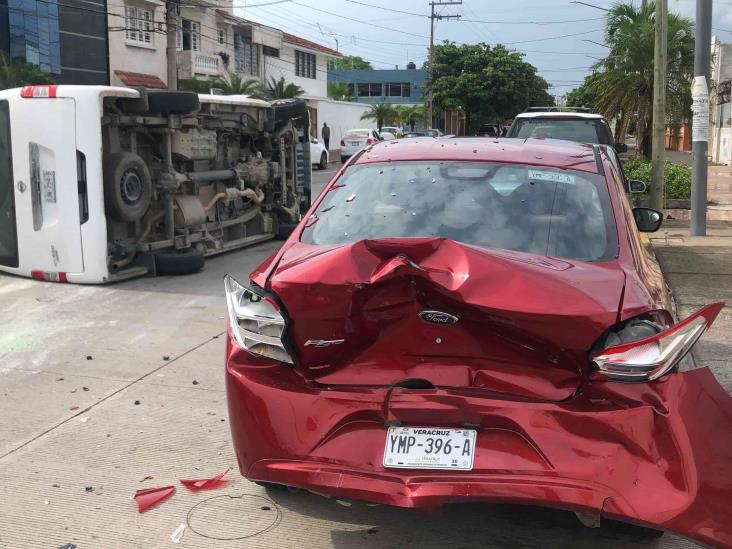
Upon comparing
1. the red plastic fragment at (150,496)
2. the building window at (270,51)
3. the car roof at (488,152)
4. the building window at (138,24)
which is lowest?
the red plastic fragment at (150,496)

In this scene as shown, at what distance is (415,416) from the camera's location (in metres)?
2.90

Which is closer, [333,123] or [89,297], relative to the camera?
[89,297]

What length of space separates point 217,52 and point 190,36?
2.15 metres

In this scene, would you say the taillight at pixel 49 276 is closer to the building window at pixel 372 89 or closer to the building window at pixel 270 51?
the building window at pixel 270 51

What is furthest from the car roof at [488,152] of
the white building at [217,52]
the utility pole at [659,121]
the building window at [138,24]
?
the building window at [138,24]

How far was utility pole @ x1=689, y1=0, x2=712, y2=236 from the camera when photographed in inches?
452

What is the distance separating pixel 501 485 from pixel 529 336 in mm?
526

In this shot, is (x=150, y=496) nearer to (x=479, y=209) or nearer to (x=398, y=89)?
(x=479, y=209)

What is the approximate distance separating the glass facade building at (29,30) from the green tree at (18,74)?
106 cm

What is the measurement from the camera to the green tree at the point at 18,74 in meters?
21.7

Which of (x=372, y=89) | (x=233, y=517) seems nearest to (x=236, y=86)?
(x=233, y=517)

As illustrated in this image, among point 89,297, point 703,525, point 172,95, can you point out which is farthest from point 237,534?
point 172,95

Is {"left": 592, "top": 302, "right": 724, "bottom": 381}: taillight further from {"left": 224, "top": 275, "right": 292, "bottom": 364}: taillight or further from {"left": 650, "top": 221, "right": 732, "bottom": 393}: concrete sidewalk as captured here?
{"left": 650, "top": 221, "right": 732, "bottom": 393}: concrete sidewalk

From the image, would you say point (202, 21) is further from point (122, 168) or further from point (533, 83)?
point (533, 83)
